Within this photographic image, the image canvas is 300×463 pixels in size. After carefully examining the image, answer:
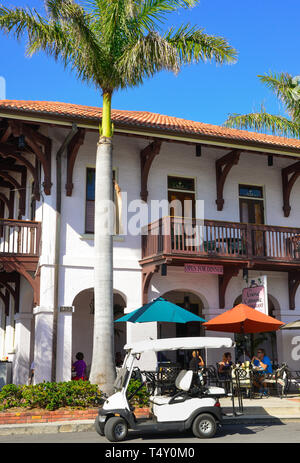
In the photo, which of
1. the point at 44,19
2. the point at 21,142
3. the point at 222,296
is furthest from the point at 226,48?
the point at 222,296

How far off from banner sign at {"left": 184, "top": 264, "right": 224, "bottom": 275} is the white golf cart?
6.48 m

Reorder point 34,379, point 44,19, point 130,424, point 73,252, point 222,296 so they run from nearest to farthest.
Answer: point 130,424
point 44,19
point 34,379
point 73,252
point 222,296

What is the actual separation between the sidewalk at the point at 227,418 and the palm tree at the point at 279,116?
8.72 metres

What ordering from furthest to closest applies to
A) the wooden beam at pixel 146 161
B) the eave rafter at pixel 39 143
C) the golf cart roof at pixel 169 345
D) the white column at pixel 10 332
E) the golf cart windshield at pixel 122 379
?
the white column at pixel 10 332 < the wooden beam at pixel 146 161 < the eave rafter at pixel 39 143 < the golf cart roof at pixel 169 345 < the golf cart windshield at pixel 122 379

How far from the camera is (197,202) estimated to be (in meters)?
18.0

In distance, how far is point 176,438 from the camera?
31.3ft

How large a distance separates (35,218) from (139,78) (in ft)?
18.9

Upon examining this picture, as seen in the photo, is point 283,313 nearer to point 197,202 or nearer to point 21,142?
point 197,202

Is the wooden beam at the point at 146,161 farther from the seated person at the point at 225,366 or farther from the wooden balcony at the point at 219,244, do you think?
the seated person at the point at 225,366

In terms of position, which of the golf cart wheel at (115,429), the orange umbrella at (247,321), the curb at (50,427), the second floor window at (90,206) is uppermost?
the second floor window at (90,206)

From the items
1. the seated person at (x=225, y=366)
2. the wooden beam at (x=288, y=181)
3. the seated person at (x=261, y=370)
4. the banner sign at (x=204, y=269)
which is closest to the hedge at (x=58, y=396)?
the seated person at (x=225, y=366)

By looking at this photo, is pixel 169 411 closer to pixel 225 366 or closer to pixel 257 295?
pixel 225 366

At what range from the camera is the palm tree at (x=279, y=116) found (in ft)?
58.9

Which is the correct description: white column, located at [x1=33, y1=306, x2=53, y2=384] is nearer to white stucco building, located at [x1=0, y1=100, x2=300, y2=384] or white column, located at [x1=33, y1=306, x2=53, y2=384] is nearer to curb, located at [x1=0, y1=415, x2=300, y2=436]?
white stucco building, located at [x1=0, y1=100, x2=300, y2=384]
